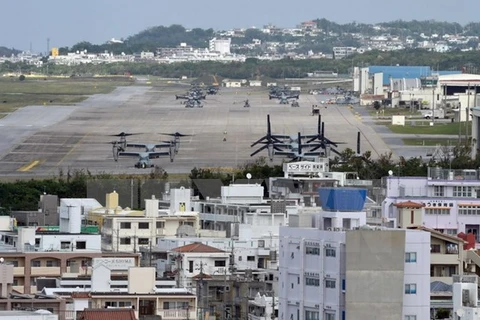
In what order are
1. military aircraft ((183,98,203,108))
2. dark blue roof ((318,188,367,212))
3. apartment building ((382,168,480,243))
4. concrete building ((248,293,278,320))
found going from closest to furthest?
1. dark blue roof ((318,188,367,212))
2. concrete building ((248,293,278,320))
3. apartment building ((382,168,480,243))
4. military aircraft ((183,98,203,108))

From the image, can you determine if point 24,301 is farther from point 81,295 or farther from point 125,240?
point 125,240

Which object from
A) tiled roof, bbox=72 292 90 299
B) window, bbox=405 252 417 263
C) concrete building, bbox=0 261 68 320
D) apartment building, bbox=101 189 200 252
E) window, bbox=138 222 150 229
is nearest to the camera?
window, bbox=405 252 417 263

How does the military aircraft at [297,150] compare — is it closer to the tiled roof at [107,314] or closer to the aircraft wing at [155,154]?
the aircraft wing at [155,154]

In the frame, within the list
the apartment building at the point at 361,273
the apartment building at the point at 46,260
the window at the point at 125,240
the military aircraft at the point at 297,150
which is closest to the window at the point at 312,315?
the apartment building at the point at 361,273

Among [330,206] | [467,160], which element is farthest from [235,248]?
[467,160]

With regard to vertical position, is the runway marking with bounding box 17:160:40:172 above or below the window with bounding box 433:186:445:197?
below

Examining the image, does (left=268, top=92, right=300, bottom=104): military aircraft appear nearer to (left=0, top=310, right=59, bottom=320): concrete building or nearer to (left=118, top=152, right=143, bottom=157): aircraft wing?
(left=118, top=152, right=143, bottom=157): aircraft wing


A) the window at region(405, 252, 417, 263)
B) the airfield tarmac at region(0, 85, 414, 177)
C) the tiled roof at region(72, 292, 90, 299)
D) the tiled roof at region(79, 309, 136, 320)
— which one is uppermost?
the window at region(405, 252, 417, 263)

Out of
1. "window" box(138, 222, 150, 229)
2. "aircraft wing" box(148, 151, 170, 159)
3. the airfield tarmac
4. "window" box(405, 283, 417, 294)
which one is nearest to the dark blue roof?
"window" box(405, 283, 417, 294)
